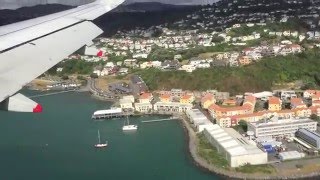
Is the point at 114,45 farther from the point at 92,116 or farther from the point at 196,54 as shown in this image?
the point at 92,116

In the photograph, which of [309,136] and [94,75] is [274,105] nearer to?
[309,136]

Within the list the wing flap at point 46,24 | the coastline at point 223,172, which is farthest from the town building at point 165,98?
the wing flap at point 46,24

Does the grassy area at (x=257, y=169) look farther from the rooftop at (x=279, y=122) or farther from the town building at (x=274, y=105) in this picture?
the town building at (x=274, y=105)

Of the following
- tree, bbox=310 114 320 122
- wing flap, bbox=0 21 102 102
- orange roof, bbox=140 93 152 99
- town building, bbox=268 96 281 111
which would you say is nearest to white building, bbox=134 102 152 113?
orange roof, bbox=140 93 152 99

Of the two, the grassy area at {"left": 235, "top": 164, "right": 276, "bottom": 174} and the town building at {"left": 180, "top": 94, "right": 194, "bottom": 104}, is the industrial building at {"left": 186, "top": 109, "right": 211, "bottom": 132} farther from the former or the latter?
the grassy area at {"left": 235, "top": 164, "right": 276, "bottom": 174}

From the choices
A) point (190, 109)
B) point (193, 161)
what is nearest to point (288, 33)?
point (190, 109)
